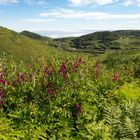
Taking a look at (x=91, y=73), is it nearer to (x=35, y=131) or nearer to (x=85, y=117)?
(x=85, y=117)

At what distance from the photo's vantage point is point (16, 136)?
285 inches

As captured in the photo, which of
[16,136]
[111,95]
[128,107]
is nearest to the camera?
[16,136]

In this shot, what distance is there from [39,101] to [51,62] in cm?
162

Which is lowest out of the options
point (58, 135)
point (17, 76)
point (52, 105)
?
point (58, 135)

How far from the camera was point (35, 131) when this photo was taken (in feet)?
24.7

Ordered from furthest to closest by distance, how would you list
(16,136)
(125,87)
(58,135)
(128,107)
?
(125,87) → (128,107) → (58,135) → (16,136)

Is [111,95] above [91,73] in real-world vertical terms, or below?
below

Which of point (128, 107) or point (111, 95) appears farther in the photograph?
point (111, 95)

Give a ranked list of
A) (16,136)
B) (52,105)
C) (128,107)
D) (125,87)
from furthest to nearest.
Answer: (125,87) → (128,107) → (52,105) → (16,136)

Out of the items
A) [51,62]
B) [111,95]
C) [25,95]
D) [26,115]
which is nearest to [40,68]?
[51,62]

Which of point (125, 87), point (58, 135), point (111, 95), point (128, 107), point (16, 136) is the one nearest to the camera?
point (16, 136)

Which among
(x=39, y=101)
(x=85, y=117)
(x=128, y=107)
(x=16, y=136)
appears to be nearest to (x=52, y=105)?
(x=39, y=101)

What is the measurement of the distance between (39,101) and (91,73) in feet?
9.80

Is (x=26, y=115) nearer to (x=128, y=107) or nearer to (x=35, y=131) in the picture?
(x=35, y=131)
